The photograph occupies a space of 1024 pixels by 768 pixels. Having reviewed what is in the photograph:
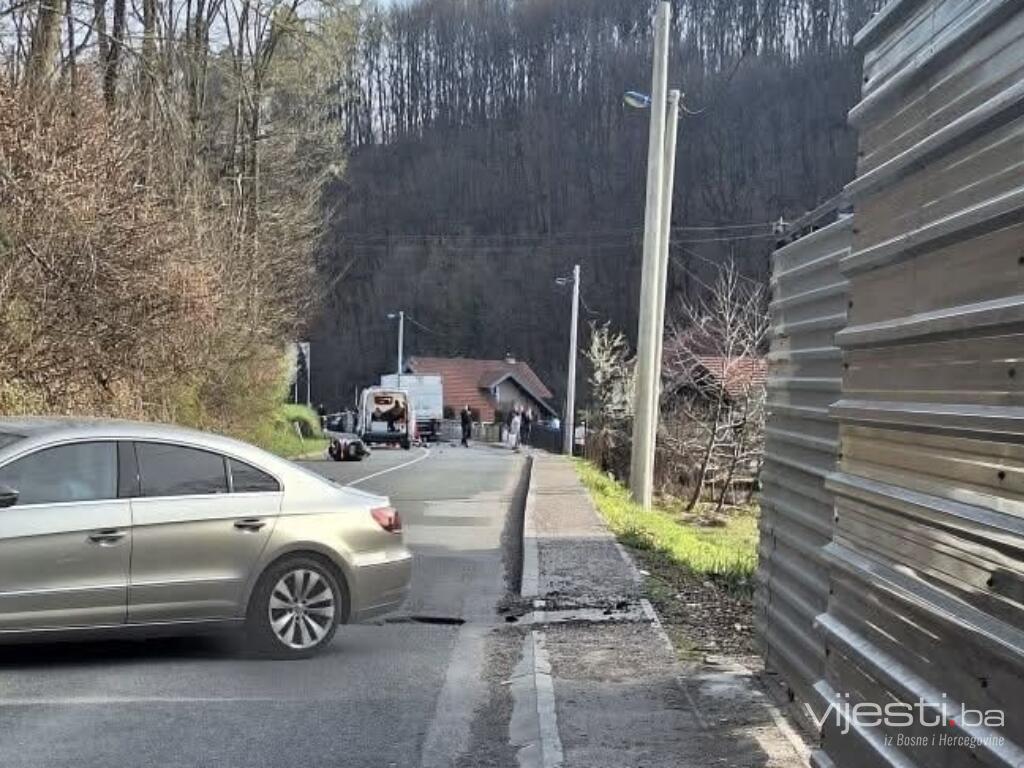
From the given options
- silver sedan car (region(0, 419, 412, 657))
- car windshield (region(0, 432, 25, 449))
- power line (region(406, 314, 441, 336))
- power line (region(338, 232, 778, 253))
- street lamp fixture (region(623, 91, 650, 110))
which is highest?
power line (region(338, 232, 778, 253))

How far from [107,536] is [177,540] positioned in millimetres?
423

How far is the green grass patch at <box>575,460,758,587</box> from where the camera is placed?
12180 mm

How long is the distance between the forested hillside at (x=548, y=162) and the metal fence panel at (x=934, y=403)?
8011 centimetres

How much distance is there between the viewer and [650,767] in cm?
500

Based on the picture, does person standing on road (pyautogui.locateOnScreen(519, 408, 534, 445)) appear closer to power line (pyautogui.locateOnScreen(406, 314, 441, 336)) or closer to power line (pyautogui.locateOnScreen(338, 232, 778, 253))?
power line (pyautogui.locateOnScreen(338, 232, 778, 253))

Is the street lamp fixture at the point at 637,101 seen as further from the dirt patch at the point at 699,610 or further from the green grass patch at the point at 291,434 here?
the dirt patch at the point at 699,610

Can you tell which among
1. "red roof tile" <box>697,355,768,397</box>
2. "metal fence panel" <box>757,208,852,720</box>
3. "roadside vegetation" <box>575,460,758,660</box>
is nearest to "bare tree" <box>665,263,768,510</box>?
"red roof tile" <box>697,355,768,397</box>

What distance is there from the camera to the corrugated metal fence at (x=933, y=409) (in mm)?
2398

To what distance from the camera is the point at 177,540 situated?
703 centimetres

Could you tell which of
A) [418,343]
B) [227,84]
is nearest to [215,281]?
[227,84]

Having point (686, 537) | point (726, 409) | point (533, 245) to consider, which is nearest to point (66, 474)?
point (686, 537)

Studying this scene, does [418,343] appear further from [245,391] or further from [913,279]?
[913,279]

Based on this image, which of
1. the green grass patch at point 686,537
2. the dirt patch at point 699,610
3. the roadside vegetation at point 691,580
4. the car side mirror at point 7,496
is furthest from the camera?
the green grass patch at point 686,537

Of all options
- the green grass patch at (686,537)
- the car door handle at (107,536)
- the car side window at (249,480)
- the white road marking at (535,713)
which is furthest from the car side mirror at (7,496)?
the green grass patch at (686,537)
